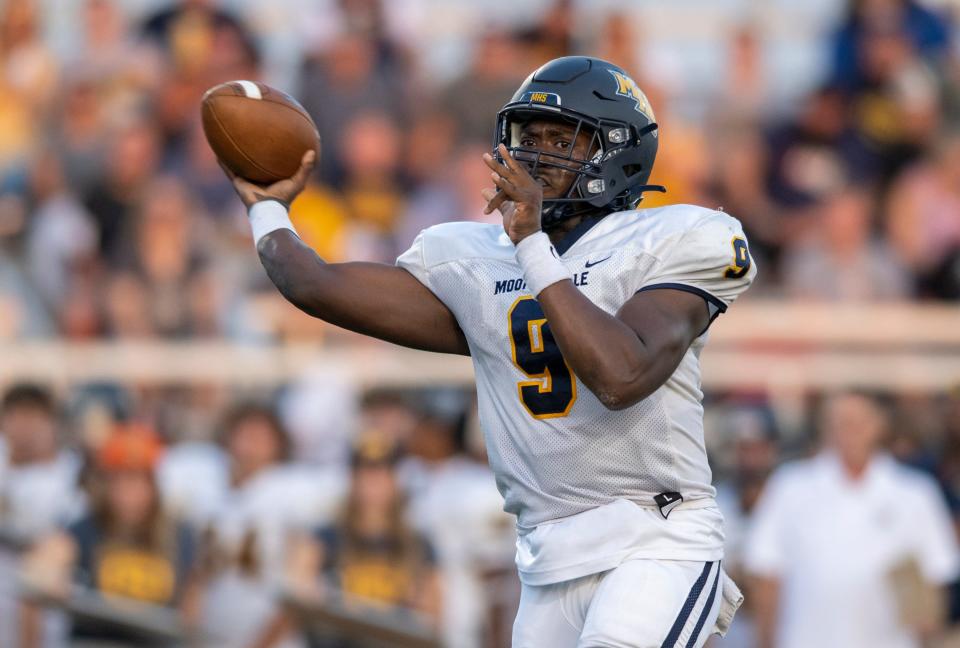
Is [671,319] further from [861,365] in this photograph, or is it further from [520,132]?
[861,365]

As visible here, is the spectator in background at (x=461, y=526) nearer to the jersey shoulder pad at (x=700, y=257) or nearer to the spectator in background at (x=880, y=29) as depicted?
the jersey shoulder pad at (x=700, y=257)

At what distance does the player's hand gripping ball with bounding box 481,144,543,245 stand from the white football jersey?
0.85 feet

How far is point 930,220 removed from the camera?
33.9 feet

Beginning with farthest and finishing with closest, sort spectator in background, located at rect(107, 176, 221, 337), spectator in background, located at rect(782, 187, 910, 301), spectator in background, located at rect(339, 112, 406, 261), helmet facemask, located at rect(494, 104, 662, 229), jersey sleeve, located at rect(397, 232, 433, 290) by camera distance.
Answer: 1. spectator in background, located at rect(339, 112, 406, 261)
2. spectator in background, located at rect(782, 187, 910, 301)
3. spectator in background, located at rect(107, 176, 221, 337)
4. jersey sleeve, located at rect(397, 232, 433, 290)
5. helmet facemask, located at rect(494, 104, 662, 229)

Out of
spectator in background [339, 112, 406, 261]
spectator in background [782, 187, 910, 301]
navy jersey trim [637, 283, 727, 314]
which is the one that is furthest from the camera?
spectator in background [339, 112, 406, 261]

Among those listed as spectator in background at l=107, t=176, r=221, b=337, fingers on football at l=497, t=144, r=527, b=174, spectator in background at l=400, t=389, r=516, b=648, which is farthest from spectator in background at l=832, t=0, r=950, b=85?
fingers on football at l=497, t=144, r=527, b=174

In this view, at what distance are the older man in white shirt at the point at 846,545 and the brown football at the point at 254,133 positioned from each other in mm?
3894

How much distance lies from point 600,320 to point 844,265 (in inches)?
259

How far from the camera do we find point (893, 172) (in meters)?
10.7

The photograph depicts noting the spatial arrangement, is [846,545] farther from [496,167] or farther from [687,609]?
[496,167]

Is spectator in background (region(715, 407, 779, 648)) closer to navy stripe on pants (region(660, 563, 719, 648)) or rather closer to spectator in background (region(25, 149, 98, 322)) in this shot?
spectator in background (region(25, 149, 98, 322))

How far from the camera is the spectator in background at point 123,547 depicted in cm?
766

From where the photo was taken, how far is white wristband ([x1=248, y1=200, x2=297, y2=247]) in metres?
4.11

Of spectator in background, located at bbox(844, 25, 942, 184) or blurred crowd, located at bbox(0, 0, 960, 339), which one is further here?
spectator in background, located at bbox(844, 25, 942, 184)
